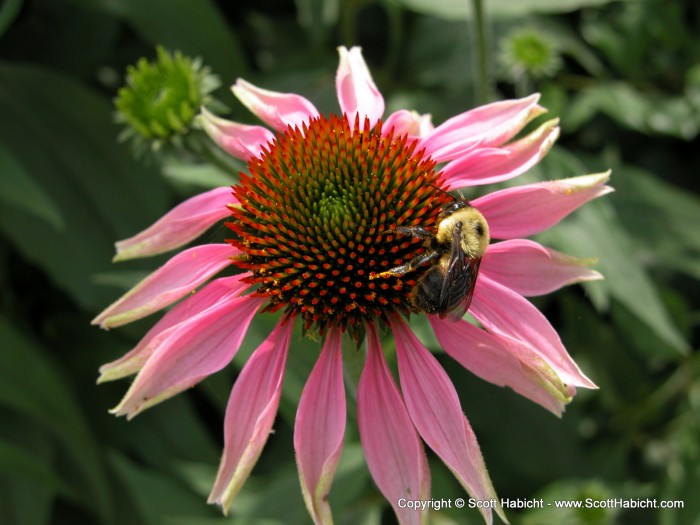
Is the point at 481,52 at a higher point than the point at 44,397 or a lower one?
higher

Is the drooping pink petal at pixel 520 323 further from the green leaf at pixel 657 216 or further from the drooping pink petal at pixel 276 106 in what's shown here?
the green leaf at pixel 657 216

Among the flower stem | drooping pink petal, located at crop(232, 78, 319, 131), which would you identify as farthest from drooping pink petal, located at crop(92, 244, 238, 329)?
the flower stem

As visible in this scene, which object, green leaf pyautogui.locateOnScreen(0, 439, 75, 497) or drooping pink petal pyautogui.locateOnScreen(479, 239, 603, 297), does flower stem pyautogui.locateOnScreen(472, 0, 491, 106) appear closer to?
drooping pink petal pyautogui.locateOnScreen(479, 239, 603, 297)

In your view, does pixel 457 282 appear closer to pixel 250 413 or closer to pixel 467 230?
pixel 467 230

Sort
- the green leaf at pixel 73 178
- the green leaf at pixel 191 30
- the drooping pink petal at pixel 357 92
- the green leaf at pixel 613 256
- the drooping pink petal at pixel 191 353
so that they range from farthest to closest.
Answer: the green leaf at pixel 191 30, the green leaf at pixel 73 178, the green leaf at pixel 613 256, the drooping pink petal at pixel 357 92, the drooping pink petal at pixel 191 353

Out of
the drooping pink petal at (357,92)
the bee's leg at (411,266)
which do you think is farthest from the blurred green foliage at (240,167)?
the bee's leg at (411,266)

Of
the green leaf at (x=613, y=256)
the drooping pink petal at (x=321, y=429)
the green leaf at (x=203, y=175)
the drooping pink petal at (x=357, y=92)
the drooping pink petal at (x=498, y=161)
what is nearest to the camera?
the drooping pink petal at (x=321, y=429)

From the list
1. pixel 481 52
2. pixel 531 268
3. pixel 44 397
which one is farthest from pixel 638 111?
pixel 44 397
